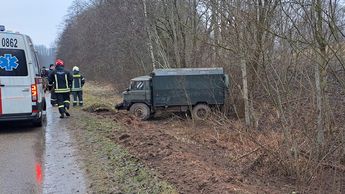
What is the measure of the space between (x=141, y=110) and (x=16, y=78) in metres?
6.85

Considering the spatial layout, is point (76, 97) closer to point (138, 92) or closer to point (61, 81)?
point (138, 92)

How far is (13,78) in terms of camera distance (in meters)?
9.56

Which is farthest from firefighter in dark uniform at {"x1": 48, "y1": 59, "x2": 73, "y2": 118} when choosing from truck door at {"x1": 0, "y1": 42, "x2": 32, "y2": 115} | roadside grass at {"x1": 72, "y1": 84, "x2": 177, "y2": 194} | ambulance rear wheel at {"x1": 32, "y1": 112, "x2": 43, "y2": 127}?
roadside grass at {"x1": 72, "y1": 84, "x2": 177, "y2": 194}

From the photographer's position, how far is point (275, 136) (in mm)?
6883

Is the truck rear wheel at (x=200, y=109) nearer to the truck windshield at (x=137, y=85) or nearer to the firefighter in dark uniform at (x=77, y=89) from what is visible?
the truck windshield at (x=137, y=85)

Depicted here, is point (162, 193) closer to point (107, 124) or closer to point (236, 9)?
point (236, 9)

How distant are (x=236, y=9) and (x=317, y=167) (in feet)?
9.27

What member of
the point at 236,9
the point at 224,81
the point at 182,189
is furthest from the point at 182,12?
the point at 182,189

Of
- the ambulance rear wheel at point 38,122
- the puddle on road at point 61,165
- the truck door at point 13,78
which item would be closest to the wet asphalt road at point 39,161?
the puddle on road at point 61,165

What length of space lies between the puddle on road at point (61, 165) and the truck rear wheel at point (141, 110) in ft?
19.3

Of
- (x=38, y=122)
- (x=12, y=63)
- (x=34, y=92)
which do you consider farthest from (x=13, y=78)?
(x=38, y=122)

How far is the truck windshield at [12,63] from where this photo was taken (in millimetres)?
9484

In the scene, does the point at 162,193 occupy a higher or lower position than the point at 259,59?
lower

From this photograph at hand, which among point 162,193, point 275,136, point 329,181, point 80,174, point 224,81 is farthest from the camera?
point 224,81
